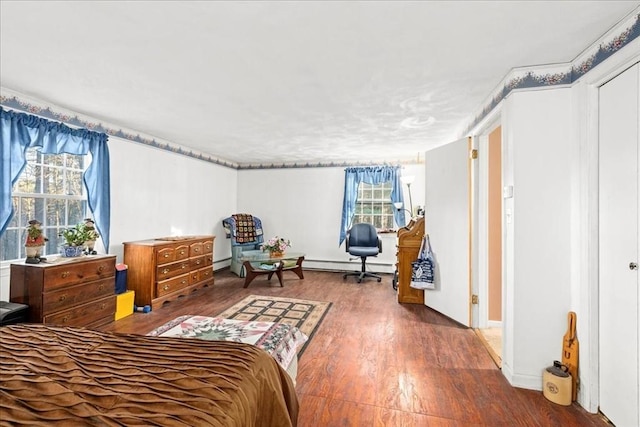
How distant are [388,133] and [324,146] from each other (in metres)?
1.14

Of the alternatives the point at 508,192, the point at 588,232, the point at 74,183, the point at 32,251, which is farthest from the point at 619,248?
the point at 74,183

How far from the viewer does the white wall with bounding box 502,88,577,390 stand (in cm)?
199

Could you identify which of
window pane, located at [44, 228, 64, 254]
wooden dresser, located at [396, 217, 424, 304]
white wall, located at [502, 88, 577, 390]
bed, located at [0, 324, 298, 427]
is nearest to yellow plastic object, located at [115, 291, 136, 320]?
window pane, located at [44, 228, 64, 254]

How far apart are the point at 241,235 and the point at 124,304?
2.35m

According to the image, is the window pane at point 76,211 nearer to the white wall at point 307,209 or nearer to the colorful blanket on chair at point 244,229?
the colorful blanket on chair at point 244,229

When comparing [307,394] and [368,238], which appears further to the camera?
[368,238]

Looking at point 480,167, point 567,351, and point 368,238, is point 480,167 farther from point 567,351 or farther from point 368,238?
point 368,238

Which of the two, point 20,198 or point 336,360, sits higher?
point 20,198

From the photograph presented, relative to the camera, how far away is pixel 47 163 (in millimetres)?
3080

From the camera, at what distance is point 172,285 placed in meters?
3.87

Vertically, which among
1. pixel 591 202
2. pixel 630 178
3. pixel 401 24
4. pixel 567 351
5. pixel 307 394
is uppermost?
pixel 401 24

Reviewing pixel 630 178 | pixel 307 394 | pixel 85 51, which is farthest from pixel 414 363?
pixel 85 51

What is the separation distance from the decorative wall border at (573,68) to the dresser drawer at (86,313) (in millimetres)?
4266

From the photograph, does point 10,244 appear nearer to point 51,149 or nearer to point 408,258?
point 51,149
